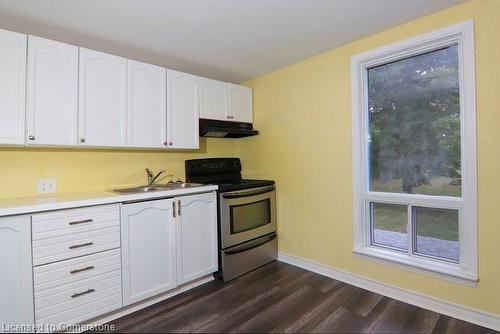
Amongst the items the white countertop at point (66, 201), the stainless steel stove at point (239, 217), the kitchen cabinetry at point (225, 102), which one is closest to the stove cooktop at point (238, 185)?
the stainless steel stove at point (239, 217)

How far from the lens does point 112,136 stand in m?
2.24

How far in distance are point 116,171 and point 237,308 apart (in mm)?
1747

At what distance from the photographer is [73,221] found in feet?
5.87

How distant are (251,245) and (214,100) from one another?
66.0 inches

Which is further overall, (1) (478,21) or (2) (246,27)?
(2) (246,27)

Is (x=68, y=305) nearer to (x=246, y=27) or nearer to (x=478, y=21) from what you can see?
(x=246, y=27)

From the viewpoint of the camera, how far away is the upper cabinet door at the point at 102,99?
6.82ft

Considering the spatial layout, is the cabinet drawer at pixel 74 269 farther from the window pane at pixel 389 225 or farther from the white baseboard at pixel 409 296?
the window pane at pixel 389 225

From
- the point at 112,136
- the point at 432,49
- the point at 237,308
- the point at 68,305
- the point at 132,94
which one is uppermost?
the point at 432,49

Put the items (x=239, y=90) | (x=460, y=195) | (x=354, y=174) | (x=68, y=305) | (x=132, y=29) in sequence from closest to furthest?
1. (x=68, y=305)
2. (x=460, y=195)
3. (x=132, y=29)
4. (x=354, y=174)
5. (x=239, y=90)

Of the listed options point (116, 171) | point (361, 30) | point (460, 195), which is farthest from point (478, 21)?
point (116, 171)

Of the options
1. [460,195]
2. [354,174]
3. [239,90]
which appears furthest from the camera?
[239,90]

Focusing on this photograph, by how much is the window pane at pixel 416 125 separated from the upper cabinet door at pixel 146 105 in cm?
200

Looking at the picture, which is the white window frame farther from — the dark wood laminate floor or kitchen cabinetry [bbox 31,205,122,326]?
kitchen cabinetry [bbox 31,205,122,326]
